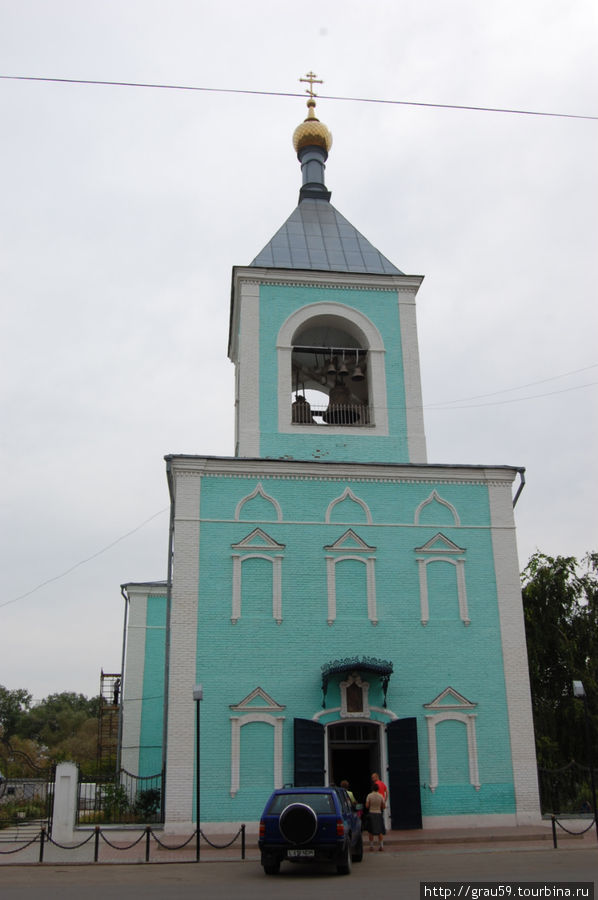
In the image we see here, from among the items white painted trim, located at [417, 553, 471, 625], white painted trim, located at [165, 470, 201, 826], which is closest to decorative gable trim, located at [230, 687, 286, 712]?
white painted trim, located at [165, 470, 201, 826]

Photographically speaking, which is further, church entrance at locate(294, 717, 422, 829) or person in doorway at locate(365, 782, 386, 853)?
church entrance at locate(294, 717, 422, 829)

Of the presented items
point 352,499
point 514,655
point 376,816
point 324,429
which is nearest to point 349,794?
point 376,816

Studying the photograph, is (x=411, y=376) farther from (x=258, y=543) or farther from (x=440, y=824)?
(x=440, y=824)

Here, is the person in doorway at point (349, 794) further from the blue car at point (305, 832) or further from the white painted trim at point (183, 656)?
the white painted trim at point (183, 656)

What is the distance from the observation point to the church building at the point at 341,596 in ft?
45.6

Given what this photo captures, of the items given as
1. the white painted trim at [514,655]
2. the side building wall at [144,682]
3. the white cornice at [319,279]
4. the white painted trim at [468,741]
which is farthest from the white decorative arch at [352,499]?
the side building wall at [144,682]

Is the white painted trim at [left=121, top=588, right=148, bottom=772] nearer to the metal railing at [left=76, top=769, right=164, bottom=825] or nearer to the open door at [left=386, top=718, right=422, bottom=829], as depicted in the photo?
the metal railing at [left=76, top=769, right=164, bottom=825]

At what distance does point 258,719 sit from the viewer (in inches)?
551

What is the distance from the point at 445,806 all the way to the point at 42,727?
53588 millimetres

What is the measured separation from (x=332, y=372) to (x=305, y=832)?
9853 millimetres

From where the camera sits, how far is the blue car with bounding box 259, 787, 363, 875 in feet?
30.6

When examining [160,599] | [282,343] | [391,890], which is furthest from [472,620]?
[160,599]

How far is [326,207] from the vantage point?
20.4m

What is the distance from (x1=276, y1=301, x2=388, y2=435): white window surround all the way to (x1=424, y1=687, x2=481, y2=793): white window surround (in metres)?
5.23
